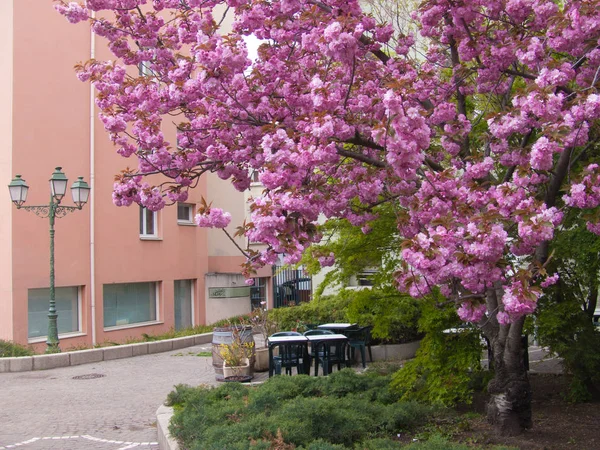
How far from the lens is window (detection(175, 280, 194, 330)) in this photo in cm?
2409

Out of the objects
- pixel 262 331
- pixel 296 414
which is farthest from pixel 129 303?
pixel 296 414

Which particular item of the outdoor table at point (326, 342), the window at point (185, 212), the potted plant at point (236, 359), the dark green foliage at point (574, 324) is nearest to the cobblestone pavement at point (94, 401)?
the potted plant at point (236, 359)

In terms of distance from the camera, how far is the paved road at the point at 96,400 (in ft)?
27.4

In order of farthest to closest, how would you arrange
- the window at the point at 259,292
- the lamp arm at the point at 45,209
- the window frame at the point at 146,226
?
the window at the point at 259,292 → the window frame at the point at 146,226 → the lamp arm at the point at 45,209

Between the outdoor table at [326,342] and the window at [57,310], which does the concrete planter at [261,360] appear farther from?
the window at [57,310]

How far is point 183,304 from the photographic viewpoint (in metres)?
24.4

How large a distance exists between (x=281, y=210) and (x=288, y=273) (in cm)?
2285

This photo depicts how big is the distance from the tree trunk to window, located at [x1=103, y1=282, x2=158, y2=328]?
1622 centimetres

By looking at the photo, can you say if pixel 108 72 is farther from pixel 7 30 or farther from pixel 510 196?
pixel 7 30

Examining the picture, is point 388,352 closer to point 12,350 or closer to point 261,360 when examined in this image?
point 261,360

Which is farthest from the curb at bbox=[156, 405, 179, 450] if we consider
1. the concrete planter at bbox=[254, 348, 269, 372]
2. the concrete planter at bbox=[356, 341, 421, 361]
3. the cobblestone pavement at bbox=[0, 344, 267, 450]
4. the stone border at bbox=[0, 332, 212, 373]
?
the stone border at bbox=[0, 332, 212, 373]

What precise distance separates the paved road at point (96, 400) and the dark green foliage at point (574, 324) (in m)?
2.02

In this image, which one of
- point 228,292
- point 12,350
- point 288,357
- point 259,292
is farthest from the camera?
point 259,292

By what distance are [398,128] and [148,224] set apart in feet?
62.8
